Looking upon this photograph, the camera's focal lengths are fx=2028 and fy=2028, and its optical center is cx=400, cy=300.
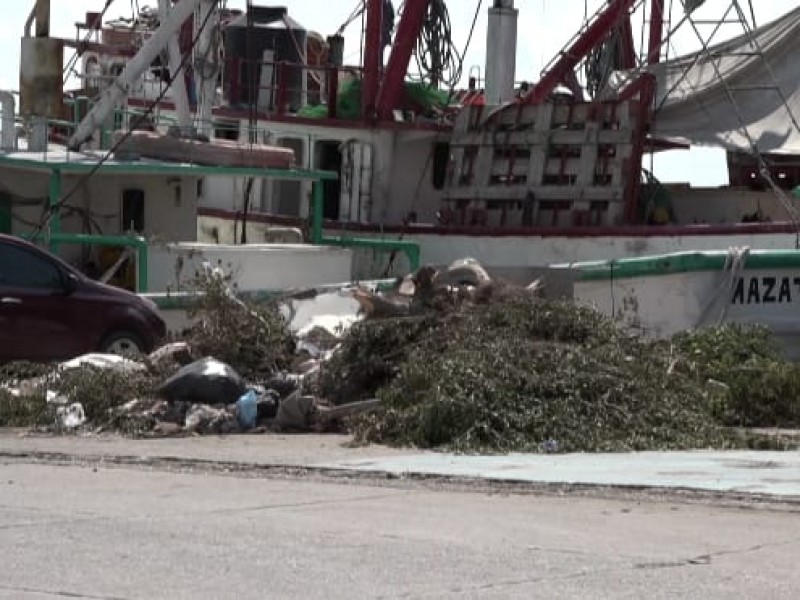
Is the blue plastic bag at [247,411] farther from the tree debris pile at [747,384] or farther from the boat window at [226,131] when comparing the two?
the boat window at [226,131]

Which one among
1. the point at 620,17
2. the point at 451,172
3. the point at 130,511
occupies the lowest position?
the point at 130,511

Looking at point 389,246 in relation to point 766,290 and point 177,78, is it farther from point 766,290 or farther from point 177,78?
point 766,290

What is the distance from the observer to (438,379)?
569 inches

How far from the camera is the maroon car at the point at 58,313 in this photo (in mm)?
18312

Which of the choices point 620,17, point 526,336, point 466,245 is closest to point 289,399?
point 526,336

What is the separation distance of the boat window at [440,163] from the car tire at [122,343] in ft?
40.6

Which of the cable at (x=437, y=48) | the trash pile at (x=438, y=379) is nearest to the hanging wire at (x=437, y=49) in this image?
the cable at (x=437, y=48)

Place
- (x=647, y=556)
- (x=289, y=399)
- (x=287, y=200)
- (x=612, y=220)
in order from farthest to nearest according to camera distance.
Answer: (x=287, y=200)
(x=612, y=220)
(x=289, y=399)
(x=647, y=556)

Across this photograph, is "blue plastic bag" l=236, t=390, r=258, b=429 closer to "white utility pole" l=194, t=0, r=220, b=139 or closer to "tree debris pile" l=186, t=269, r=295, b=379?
"tree debris pile" l=186, t=269, r=295, b=379

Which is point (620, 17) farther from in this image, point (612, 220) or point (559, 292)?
point (559, 292)

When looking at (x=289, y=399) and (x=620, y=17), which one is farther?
(x=620, y=17)

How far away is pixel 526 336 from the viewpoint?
51.1 feet

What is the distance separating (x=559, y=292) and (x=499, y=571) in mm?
9113

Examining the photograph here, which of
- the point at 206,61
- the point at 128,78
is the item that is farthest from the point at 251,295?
the point at 206,61
